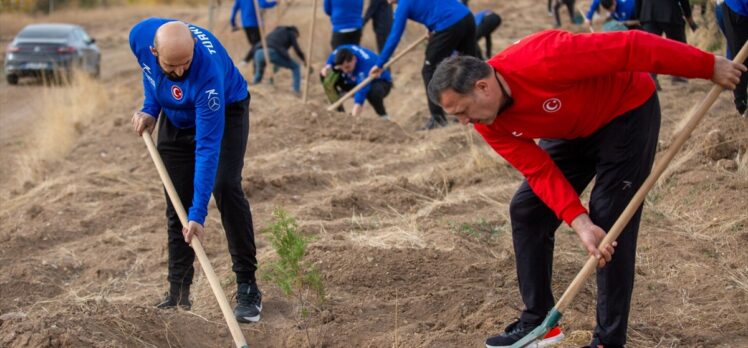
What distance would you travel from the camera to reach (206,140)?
444 centimetres

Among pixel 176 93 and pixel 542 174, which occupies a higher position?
pixel 542 174

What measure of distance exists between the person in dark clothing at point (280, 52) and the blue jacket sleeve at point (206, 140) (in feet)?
31.0

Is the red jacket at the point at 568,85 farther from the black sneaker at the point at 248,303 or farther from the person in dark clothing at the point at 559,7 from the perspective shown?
the person in dark clothing at the point at 559,7

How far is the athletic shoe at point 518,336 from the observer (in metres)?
4.23

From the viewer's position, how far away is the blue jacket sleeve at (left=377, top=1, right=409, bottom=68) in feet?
31.1

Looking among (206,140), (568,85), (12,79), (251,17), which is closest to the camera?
(568,85)

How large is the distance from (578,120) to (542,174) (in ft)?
0.89

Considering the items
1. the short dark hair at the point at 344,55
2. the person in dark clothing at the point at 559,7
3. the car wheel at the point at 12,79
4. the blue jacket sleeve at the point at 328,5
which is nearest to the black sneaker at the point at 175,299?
the short dark hair at the point at 344,55

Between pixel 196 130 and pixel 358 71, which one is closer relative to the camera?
pixel 196 130

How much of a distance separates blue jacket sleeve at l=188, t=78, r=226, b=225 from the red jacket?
1.32m

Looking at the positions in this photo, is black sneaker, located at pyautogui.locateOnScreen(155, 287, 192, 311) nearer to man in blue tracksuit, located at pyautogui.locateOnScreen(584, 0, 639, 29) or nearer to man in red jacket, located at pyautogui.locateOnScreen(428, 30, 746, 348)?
man in red jacket, located at pyautogui.locateOnScreen(428, 30, 746, 348)

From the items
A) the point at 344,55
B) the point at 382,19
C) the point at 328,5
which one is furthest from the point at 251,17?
the point at 344,55

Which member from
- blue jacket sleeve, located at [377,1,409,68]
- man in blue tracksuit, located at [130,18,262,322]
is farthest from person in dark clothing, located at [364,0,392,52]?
man in blue tracksuit, located at [130,18,262,322]

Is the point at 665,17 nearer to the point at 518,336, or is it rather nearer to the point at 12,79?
the point at 518,336
